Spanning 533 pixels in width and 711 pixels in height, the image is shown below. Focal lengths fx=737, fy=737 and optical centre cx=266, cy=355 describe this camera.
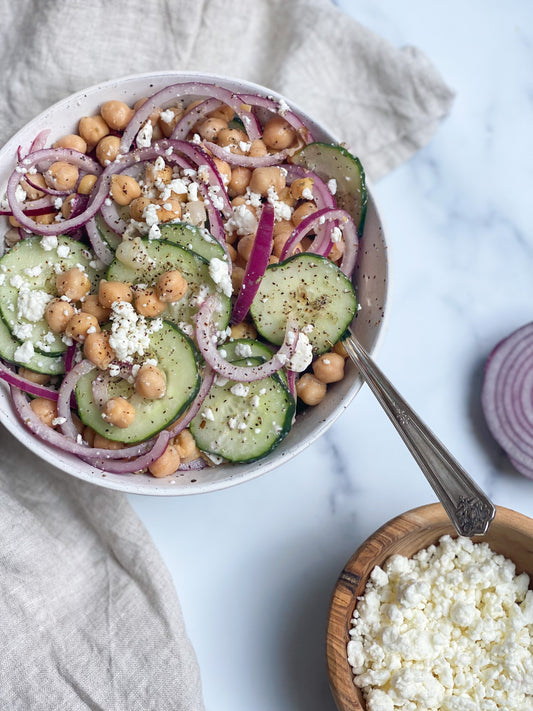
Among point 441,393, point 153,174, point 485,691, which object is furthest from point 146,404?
point 485,691

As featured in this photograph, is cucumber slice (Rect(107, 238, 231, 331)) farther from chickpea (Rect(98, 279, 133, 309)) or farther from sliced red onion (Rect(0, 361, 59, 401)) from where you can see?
sliced red onion (Rect(0, 361, 59, 401))

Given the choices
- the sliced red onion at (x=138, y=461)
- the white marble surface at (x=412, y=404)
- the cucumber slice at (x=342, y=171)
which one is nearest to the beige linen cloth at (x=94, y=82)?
the white marble surface at (x=412, y=404)

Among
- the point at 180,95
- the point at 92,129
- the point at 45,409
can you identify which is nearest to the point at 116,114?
the point at 92,129

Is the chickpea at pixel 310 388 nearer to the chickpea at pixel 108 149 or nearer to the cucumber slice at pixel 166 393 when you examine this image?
the cucumber slice at pixel 166 393

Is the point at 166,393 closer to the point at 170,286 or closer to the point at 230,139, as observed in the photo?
the point at 170,286

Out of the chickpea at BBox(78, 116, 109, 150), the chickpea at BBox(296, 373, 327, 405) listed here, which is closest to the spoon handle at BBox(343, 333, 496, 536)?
the chickpea at BBox(296, 373, 327, 405)

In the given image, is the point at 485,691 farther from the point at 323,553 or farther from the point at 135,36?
the point at 135,36
